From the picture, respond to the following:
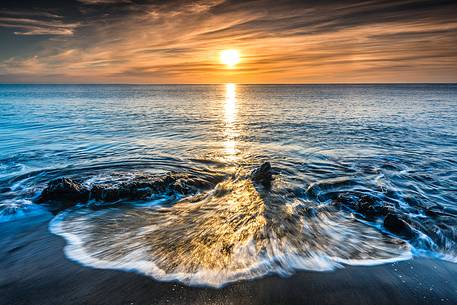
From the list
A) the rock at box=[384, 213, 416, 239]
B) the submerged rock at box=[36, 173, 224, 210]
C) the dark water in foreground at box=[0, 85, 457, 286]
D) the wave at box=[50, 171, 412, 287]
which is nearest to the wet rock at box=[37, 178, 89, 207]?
the submerged rock at box=[36, 173, 224, 210]

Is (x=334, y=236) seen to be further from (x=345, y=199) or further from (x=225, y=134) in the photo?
(x=225, y=134)

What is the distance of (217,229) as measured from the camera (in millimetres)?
7102

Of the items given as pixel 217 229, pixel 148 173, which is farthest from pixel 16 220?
pixel 217 229

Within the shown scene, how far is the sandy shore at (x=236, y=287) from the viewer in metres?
4.67

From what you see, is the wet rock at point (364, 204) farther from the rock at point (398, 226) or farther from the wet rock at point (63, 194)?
the wet rock at point (63, 194)

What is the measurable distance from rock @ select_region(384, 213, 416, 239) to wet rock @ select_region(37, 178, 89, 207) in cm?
880

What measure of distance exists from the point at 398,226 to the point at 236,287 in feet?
15.5

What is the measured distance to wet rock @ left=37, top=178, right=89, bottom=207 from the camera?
873 centimetres

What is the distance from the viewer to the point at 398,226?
707 centimetres

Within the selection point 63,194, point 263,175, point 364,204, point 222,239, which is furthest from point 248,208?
point 63,194

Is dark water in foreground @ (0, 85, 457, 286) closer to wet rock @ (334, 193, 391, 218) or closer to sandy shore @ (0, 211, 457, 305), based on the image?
wet rock @ (334, 193, 391, 218)

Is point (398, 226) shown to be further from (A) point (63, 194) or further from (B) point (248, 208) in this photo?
(A) point (63, 194)

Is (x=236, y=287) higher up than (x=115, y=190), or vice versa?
(x=236, y=287)

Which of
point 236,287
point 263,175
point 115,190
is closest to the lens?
point 236,287
